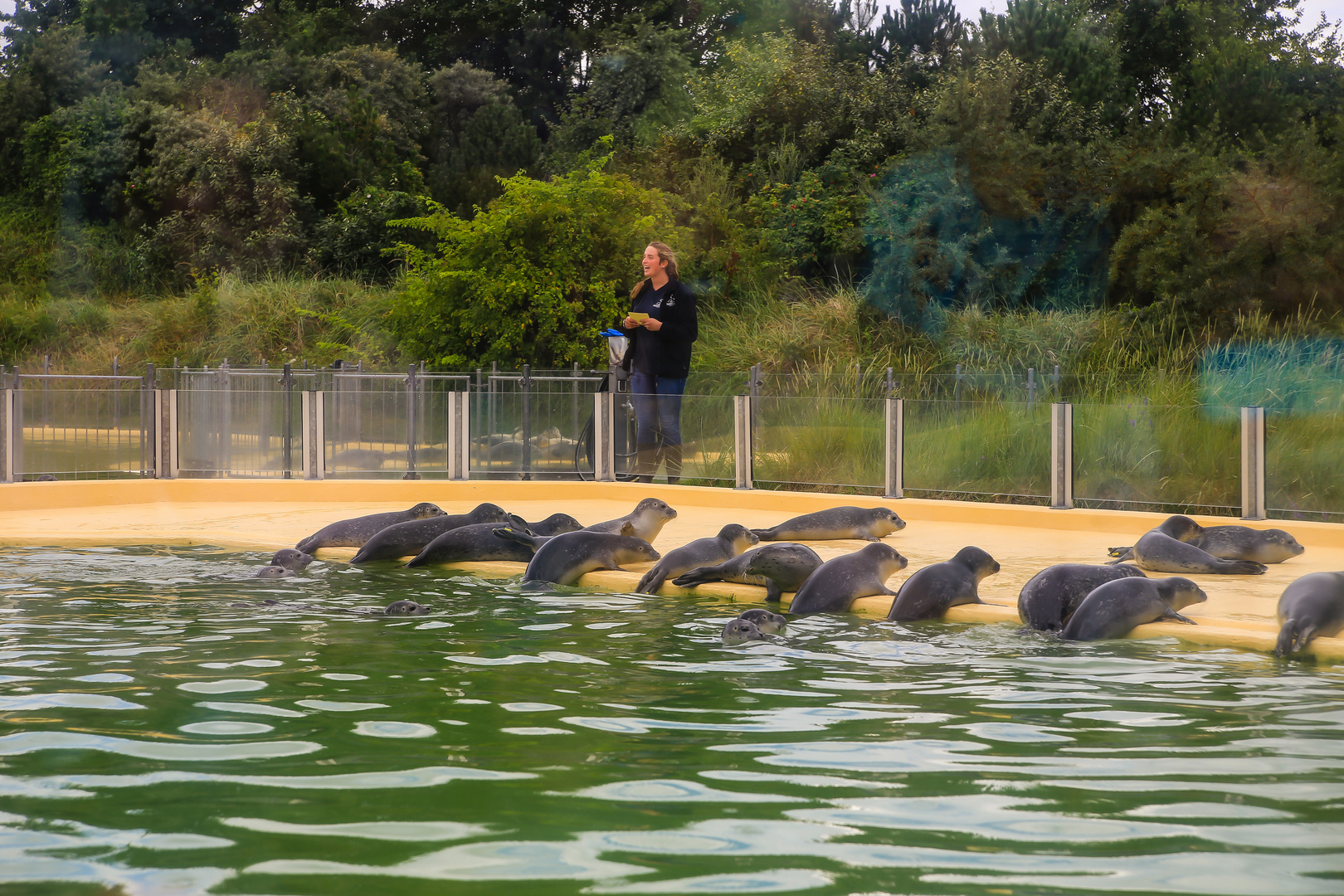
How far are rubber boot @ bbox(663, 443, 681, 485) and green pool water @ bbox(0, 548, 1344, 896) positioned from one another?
664 centimetres

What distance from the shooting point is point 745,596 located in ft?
24.5

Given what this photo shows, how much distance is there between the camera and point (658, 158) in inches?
1107

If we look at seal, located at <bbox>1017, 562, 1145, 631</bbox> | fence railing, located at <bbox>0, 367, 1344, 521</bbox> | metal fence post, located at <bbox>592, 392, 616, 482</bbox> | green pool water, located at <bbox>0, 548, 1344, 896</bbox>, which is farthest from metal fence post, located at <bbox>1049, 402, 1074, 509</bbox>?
green pool water, located at <bbox>0, 548, 1344, 896</bbox>

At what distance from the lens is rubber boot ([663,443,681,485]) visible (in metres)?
13.3

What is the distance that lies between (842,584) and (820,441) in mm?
5577

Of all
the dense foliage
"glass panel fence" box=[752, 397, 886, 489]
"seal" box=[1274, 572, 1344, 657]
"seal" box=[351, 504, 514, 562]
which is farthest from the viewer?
the dense foliage

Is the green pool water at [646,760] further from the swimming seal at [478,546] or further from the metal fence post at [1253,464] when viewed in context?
the metal fence post at [1253,464]

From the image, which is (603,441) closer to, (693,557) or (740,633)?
(693,557)

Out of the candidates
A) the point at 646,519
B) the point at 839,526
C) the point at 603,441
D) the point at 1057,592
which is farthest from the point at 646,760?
the point at 603,441

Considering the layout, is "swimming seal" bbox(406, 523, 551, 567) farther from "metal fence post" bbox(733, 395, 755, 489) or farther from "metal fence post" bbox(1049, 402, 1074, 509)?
"metal fence post" bbox(1049, 402, 1074, 509)

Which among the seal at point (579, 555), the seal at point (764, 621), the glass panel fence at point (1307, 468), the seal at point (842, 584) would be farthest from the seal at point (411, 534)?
the glass panel fence at point (1307, 468)

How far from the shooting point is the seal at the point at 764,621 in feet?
20.2

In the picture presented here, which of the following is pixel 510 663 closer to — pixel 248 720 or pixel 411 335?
pixel 248 720

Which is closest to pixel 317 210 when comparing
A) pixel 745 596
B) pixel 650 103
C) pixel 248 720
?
pixel 650 103
